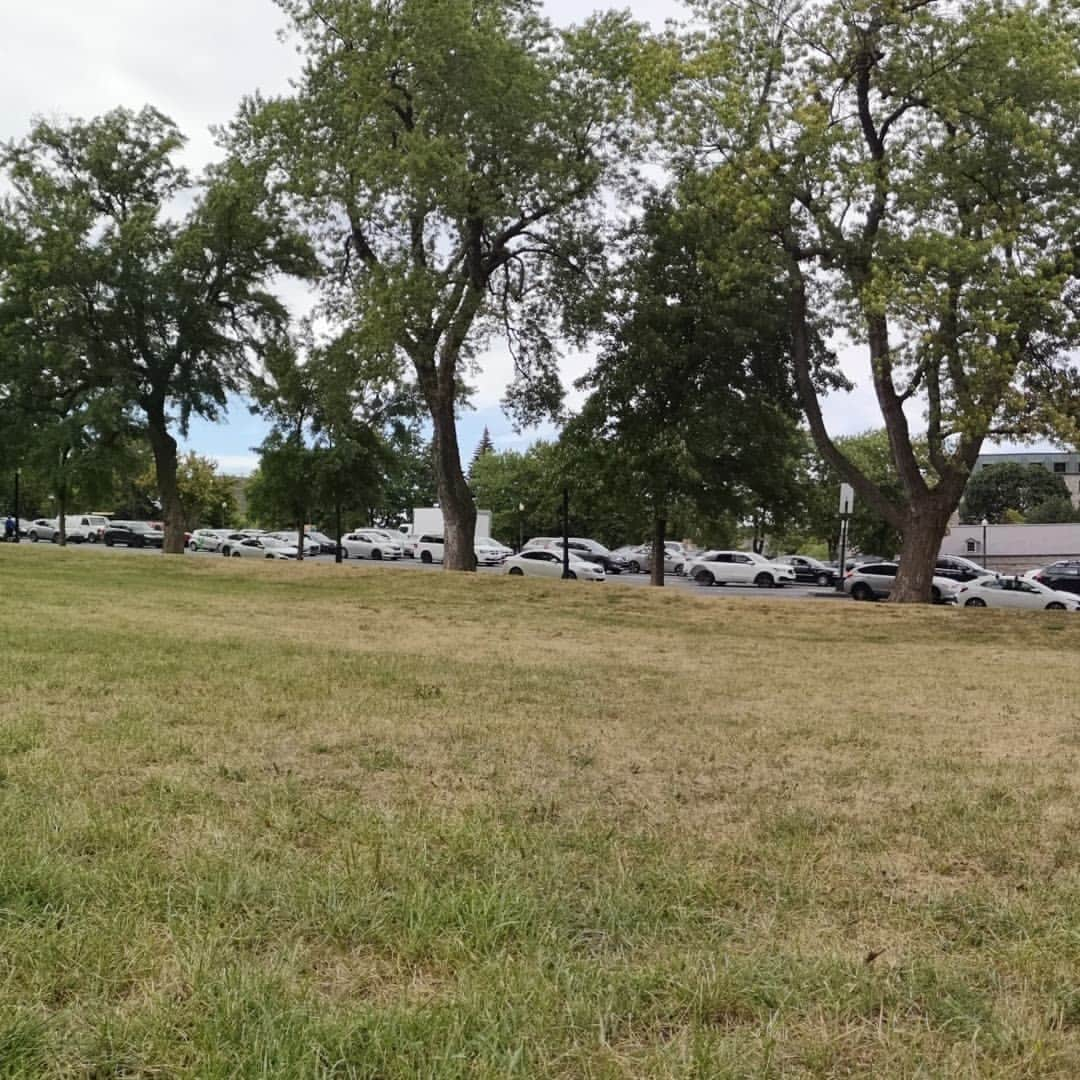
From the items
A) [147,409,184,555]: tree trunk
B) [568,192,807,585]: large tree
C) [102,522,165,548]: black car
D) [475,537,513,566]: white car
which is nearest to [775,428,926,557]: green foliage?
[568,192,807,585]: large tree

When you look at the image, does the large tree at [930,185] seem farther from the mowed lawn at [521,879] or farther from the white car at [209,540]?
the white car at [209,540]

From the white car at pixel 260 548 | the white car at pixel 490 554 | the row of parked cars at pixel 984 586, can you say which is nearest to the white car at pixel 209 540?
the white car at pixel 260 548

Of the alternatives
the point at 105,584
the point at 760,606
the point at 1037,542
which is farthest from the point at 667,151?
the point at 1037,542

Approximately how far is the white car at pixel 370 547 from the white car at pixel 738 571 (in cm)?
1712

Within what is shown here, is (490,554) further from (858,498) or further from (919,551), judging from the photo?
(919,551)

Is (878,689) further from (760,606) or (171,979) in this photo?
(760,606)

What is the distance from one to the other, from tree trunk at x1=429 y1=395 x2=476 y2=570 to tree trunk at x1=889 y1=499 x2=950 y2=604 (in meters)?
11.0

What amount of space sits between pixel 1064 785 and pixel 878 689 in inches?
160

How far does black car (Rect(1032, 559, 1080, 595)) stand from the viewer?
126 feet

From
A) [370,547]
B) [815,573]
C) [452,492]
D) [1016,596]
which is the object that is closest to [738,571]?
[815,573]

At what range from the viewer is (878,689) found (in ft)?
30.9

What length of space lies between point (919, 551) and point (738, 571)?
76.9ft

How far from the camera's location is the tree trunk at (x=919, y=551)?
Answer: 21.4 metres

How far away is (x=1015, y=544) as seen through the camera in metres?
54.3
